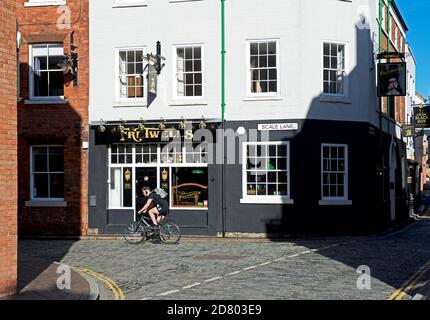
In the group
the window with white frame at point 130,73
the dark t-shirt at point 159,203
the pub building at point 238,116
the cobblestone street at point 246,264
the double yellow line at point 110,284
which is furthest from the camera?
the window with white frame at point 130,73

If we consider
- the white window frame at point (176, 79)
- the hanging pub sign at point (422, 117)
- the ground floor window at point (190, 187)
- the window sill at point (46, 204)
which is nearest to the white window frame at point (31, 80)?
the window sill at point (46, 204)

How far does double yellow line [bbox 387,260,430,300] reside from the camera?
10353 millimetres

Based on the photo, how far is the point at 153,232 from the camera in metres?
18.5

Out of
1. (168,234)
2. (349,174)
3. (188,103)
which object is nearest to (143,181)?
(188,103)

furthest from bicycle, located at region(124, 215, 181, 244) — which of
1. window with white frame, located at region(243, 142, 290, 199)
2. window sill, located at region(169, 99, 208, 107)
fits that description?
window sill, located at region(169, 99, 208, 107)

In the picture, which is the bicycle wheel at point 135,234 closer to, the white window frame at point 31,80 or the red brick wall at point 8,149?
the white window frame at point 31,80

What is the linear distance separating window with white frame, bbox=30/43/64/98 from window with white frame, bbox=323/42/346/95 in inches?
378

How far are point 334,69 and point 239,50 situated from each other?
11.4ft

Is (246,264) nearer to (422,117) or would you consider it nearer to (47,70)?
(47,70)

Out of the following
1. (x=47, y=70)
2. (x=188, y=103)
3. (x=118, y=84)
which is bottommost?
(x=188, y=103)

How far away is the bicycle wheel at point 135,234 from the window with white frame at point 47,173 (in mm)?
4224

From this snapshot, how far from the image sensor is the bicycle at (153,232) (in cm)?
1845

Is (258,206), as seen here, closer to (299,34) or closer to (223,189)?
(223,189)

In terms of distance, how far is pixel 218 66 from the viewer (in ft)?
68.4
